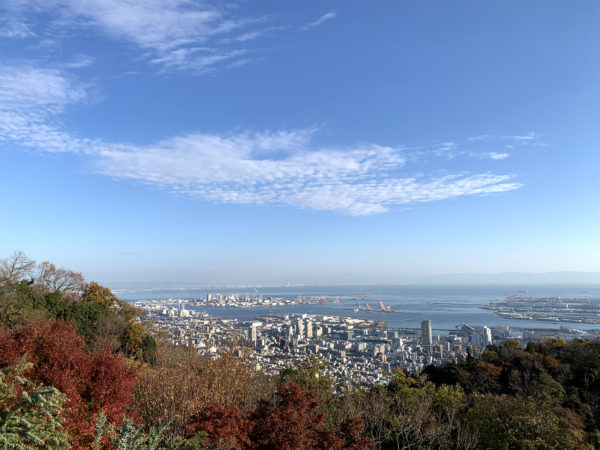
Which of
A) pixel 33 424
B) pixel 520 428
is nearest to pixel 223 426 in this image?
pixel 33 424

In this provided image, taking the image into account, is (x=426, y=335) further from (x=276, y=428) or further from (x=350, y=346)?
(x=276, y=428)

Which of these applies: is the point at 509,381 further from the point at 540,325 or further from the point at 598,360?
the point at 540,325

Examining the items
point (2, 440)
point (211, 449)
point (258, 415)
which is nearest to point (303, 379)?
point (258, 415)

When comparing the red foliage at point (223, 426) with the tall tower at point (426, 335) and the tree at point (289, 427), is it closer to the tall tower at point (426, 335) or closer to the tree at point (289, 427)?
the tree at point (289, 427)

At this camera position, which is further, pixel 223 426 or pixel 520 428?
pixel 520 428

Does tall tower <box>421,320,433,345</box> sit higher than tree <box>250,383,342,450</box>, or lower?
lower

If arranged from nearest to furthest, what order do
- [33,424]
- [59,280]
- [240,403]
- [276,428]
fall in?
[33,424] → [276,428] → [240,403] → [59,280]

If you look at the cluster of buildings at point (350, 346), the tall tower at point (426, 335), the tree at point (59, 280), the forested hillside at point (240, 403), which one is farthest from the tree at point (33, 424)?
the tall tower at point (426, 335)

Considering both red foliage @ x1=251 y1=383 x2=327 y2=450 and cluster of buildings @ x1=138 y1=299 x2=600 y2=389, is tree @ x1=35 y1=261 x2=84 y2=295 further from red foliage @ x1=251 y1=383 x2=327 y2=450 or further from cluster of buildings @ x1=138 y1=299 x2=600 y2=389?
red foliage @ x1=251 y1=383 x2=327 y2=450

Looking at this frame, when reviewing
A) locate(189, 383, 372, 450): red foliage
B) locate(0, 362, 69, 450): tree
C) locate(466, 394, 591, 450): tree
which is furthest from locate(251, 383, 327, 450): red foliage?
locate(466, 394, 591, 450): tree
